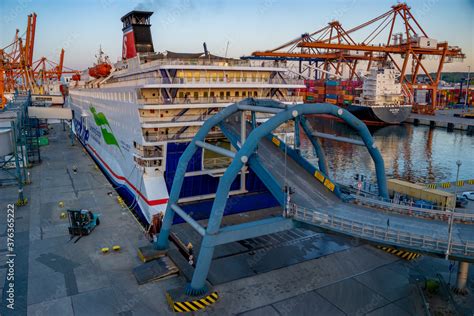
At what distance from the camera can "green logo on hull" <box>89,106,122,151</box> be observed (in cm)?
2705

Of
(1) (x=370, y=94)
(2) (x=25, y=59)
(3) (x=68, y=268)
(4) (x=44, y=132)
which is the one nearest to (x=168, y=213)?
(3) (x=68, y=268)

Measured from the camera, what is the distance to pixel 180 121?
65.3ft

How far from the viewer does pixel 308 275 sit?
1534 cm

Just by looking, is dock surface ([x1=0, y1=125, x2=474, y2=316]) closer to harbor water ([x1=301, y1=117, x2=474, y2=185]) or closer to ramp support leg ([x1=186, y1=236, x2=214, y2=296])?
ramp support leg ([x1=186, y1=236, x2=214, y2=296])

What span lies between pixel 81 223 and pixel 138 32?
17167 millimetres

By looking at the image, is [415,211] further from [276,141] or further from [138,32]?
[138,32]

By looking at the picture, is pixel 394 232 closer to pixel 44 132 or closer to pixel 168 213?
pixel 168 213

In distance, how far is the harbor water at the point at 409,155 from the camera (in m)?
39.3

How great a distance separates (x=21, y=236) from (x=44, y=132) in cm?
4022

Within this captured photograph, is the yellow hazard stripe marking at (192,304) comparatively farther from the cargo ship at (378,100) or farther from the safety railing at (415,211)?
the cargo ship at (378,100)

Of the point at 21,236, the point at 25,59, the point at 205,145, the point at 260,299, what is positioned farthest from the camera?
the point at 25,59

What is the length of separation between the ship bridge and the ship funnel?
1617 cm

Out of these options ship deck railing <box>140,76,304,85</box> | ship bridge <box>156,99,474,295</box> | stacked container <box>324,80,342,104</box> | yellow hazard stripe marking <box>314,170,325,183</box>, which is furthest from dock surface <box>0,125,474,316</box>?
stacked container <box>324,80,342,104</box>

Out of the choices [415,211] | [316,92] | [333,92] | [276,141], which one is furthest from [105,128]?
[316,92]
